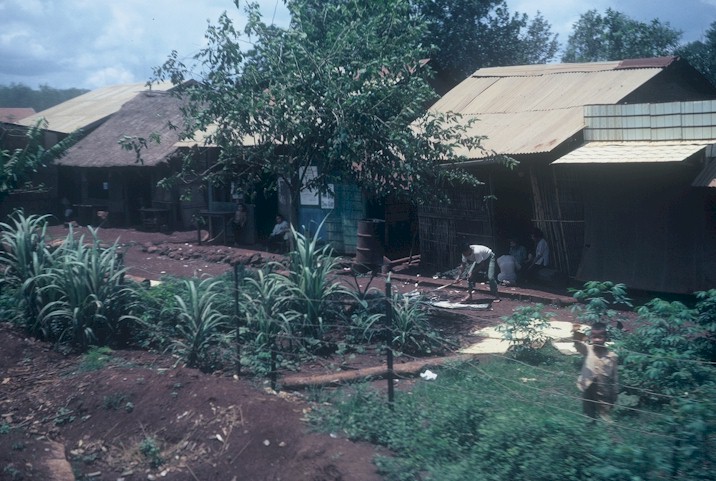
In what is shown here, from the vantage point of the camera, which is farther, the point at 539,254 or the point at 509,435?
the point at 539,254

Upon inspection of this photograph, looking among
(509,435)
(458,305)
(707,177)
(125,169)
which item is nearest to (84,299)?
(509,435)

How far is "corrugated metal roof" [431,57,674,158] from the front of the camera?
1205 cm

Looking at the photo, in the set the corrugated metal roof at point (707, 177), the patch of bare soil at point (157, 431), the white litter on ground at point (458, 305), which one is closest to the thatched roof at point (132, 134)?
the white litter on ground at point (458, 305)

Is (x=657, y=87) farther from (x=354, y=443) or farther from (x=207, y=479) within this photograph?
(x=207, y=479)

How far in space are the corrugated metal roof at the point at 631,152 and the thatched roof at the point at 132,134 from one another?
1305cm

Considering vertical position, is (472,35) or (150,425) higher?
(472,35)

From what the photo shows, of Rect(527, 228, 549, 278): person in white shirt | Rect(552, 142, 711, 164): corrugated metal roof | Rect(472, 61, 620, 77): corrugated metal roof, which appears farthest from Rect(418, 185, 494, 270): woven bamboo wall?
Rect(472, 61, 620, 77): corrugated metal roof

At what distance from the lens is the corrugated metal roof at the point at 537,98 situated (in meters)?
12.1

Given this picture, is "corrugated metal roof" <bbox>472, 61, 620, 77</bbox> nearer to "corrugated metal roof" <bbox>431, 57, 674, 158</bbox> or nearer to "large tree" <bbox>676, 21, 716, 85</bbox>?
"corrugated metal roof" <bbox>431, 57, 674, 158</bbox>

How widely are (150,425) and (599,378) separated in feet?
13.1

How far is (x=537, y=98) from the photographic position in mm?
14422

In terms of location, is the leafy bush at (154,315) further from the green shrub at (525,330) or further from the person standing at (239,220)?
the person standing at (239,220)

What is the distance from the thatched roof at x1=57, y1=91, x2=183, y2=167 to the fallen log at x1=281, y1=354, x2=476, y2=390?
14515 mm

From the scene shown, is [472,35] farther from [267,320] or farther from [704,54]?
[267,320]
